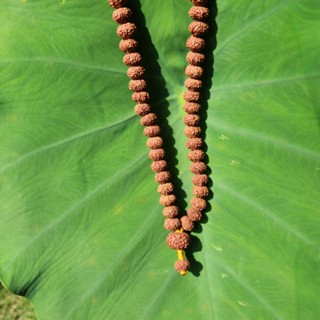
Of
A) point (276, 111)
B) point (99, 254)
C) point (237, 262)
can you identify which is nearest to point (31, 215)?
point (99, 254)

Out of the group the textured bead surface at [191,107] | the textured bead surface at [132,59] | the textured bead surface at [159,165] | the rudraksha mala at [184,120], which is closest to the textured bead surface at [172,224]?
the rudraksha mala at [184,120]

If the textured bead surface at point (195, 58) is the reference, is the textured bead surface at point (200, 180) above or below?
below

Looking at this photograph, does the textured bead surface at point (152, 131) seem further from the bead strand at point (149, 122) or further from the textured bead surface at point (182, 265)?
the textured bead surface at point (182, 265)

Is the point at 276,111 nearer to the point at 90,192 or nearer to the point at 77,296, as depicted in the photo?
the point at 90,192

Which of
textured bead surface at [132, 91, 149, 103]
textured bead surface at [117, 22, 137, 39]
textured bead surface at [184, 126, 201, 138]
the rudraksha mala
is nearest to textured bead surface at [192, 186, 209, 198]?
the rudraksha mala

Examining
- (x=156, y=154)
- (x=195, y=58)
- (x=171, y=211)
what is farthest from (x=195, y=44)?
(x=171, y=211)

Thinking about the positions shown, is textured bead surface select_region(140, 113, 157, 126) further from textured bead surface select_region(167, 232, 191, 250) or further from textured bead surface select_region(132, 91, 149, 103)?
textured bead surface select_region(167, 232, 191, 250)
